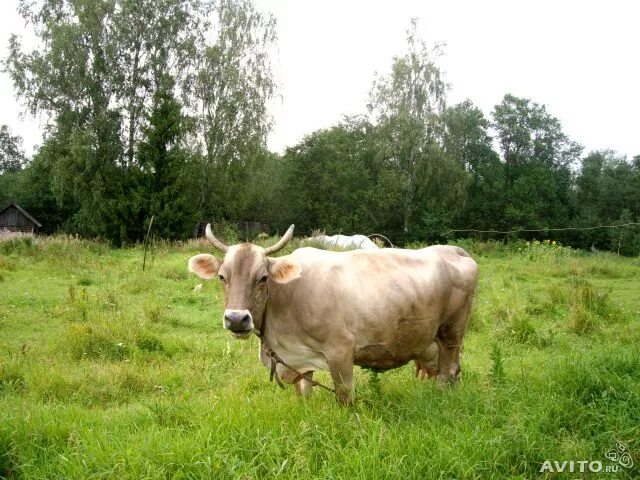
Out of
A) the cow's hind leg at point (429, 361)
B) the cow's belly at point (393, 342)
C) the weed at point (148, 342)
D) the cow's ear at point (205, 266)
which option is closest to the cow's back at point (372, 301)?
the cow's belly at point (393, 342)

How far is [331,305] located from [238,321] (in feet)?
2.83

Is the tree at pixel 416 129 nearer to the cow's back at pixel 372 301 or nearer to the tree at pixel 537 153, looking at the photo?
the tree at pixel 537 153

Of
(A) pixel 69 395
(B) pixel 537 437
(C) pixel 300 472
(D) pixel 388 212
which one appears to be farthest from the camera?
(D) pixel 388 212

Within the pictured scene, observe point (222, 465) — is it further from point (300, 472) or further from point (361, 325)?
point (361, 325)

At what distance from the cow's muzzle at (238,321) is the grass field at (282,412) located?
65cm

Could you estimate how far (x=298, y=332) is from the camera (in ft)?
14.5

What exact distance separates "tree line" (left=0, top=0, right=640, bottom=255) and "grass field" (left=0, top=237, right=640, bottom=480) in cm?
2072

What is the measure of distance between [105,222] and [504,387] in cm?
2545

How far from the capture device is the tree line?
27.2 meters

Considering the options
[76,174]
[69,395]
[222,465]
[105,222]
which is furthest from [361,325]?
[76,174]

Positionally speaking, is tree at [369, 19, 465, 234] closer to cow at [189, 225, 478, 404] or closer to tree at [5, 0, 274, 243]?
tree at [5, 0, 274, 243]

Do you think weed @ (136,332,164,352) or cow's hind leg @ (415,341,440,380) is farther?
weed @ (136,332,164,352)

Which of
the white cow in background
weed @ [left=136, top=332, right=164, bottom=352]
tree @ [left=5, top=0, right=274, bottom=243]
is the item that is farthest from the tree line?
weed @ [left=136, top=332, right=164, bottom=352]

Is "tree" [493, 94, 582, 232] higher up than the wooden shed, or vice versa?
"tree" [493, 94, 582, 232]
